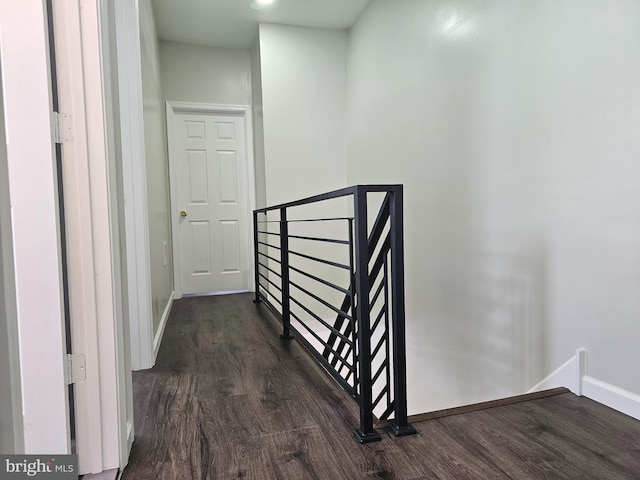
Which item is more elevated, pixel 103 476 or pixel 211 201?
pixel 211 201

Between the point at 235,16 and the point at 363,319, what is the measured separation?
10.4 feet

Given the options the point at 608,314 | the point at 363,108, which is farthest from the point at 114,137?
the point at 363,108

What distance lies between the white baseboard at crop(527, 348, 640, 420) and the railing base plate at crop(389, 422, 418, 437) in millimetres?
800

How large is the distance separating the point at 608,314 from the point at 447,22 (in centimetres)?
185

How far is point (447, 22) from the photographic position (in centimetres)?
241

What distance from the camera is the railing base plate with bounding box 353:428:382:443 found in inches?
52.6

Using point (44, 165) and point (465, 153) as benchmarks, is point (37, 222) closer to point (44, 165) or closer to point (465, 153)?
point (44, 165)

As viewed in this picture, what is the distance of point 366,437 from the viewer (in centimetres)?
134

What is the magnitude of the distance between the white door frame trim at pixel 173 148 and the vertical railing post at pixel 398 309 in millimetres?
3012

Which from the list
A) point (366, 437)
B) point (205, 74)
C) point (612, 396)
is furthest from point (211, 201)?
point (612, 396)

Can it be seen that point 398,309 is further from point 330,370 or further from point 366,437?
point 330,370

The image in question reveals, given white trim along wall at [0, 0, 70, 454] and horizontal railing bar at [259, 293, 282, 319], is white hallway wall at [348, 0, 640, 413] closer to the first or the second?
horizontal railing bar at [259, 293, 282, 319]

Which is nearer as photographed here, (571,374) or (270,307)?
(571,374)

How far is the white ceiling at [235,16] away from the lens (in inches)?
130
